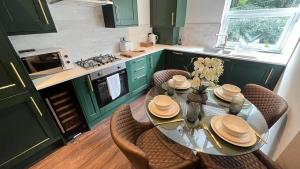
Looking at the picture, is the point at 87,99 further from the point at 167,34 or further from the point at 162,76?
the point at 167,34

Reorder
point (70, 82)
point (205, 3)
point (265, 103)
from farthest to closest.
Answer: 1. point (205, 3)
2. point (70, 82)
3. point (265, 103)

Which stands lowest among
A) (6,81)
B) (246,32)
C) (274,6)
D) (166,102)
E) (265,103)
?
(265,103)

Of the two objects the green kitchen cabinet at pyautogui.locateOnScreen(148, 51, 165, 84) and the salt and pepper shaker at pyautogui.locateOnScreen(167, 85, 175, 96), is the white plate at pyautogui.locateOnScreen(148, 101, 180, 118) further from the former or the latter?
the green kitchen cabinet at pyautogui.locateOnScreen(148, 51, 165, 84)

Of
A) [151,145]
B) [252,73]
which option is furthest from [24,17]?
[252,73]

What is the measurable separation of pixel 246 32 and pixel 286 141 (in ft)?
6.89

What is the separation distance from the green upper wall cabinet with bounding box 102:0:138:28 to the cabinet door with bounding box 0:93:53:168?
1.46 m

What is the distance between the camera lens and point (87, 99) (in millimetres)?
1703

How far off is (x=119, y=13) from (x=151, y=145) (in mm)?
1903

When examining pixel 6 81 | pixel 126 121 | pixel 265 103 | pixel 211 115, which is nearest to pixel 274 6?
pixel 265 103

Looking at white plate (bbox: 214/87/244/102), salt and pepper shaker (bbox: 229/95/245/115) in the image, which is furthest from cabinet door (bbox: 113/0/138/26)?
salt and pepper shaker (bbox: 229/95/245/115)

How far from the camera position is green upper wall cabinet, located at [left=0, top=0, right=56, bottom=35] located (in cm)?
112

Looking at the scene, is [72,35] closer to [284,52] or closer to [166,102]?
[166,102]

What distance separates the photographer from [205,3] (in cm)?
257

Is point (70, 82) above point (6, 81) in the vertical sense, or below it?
below
